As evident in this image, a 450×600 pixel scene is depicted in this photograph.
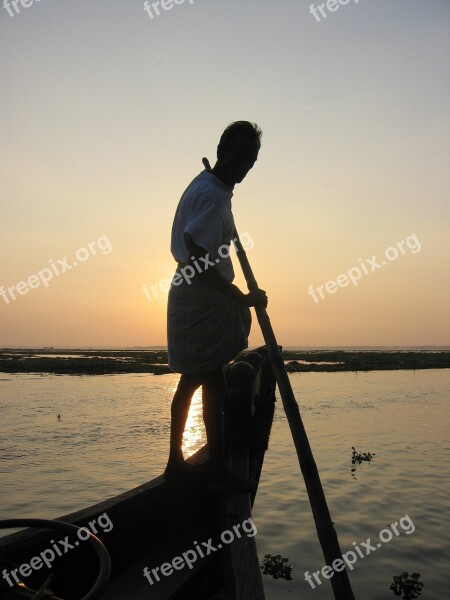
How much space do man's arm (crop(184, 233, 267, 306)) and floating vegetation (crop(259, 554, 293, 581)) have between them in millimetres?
3224

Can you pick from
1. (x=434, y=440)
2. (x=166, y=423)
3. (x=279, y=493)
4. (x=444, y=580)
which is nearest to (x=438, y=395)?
(x=434, y=440)

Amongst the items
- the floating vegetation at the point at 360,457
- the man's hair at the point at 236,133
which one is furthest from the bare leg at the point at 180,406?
the floating vegetation at the point at 360,457

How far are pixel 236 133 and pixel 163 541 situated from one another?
9.15 ft

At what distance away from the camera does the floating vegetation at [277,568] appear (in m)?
5.04

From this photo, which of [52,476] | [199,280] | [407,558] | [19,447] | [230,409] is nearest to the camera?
[199,280]

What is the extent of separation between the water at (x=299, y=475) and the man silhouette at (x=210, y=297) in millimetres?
2506

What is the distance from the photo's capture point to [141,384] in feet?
94.4

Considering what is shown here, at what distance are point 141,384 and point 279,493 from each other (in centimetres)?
2198

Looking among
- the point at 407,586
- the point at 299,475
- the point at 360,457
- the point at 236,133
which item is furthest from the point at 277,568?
the point at 360,457

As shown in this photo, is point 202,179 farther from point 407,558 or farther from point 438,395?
point 438,395

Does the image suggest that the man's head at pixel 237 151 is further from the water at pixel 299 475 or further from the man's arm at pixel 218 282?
the water at pixel 299 475

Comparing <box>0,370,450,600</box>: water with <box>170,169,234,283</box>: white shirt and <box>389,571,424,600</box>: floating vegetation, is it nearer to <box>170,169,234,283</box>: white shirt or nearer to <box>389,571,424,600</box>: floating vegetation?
<box>389,571,424,600</box>: floating vegetation

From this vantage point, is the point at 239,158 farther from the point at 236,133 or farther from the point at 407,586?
the point at 407,586

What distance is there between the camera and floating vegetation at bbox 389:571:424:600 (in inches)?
181
